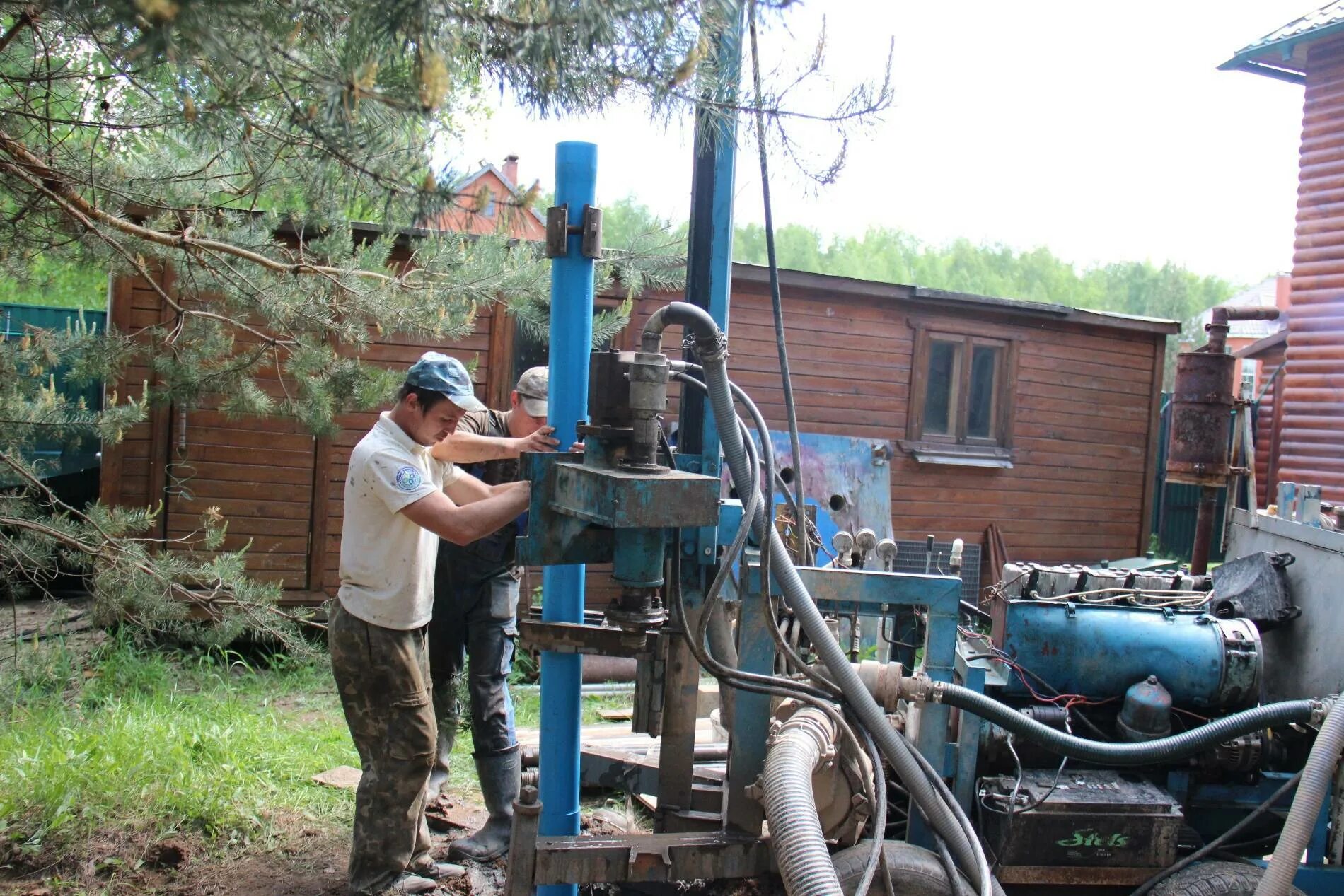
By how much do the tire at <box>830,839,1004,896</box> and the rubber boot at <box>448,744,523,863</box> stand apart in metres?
1.42

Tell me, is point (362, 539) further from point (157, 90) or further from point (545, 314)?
point (545, 314)

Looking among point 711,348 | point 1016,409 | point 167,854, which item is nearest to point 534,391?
point 711,348

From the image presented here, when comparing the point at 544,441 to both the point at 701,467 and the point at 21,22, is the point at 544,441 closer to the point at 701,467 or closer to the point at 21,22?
the point at 701,467

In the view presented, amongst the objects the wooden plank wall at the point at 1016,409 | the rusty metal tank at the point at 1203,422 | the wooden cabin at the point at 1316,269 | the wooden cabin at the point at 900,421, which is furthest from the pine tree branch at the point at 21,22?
the wooden cabin at the point at 1316,269

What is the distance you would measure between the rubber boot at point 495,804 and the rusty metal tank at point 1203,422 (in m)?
6.04

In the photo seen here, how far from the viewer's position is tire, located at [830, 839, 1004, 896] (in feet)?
9.16

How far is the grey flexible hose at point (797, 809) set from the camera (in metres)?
2.33

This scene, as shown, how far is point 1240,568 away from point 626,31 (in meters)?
3.23

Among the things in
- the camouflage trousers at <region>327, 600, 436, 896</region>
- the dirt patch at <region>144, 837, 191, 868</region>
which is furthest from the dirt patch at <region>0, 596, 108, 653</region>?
the camouflage trousers at <region>327, 600, 436, 896</region>

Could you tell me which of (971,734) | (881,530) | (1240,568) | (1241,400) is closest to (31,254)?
(971,734)

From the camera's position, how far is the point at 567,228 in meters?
2.93

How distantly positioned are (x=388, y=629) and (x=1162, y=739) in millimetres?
2502

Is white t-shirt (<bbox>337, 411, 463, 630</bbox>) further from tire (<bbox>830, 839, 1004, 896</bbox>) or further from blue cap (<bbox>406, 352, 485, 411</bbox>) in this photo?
tire (<bbox>830, 839, 1004, 896</bbox>)

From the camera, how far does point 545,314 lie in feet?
16.8
